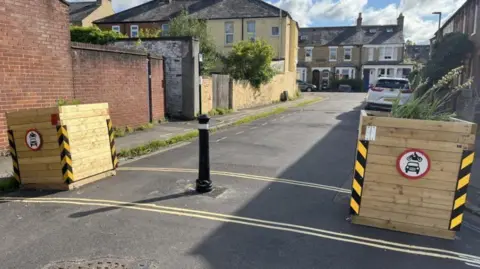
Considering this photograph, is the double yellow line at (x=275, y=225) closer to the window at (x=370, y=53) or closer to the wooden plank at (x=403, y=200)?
the wooden plank at (x=403, y=200)

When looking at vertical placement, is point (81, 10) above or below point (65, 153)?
above

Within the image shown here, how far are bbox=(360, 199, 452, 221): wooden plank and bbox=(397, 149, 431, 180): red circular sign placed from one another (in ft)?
1.33

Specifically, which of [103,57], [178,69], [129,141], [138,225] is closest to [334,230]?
→ [138,225]

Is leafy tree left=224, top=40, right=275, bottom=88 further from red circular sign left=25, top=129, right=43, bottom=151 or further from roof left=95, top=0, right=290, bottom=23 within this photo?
red circular sign left=25, top=129, right=43, bottom=151

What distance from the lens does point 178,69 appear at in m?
15.6

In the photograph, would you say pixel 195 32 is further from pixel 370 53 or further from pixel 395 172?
pixel 370 53

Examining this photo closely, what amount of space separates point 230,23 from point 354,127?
22.9 meters

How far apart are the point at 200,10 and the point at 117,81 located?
25.9 m

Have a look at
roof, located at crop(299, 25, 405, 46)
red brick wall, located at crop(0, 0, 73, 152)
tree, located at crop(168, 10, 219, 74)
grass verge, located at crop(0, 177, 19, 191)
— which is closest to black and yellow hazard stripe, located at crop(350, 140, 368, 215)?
grass verge, located at crop(0, 177, 19, 191)

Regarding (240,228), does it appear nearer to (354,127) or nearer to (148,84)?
(148,84)

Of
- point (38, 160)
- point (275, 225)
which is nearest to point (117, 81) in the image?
point (38, 160)

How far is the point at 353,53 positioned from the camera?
171 ft

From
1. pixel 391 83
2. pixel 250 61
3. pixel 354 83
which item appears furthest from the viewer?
pixel 354 83

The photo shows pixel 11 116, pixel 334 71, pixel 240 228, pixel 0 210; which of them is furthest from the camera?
pixel 334 71
